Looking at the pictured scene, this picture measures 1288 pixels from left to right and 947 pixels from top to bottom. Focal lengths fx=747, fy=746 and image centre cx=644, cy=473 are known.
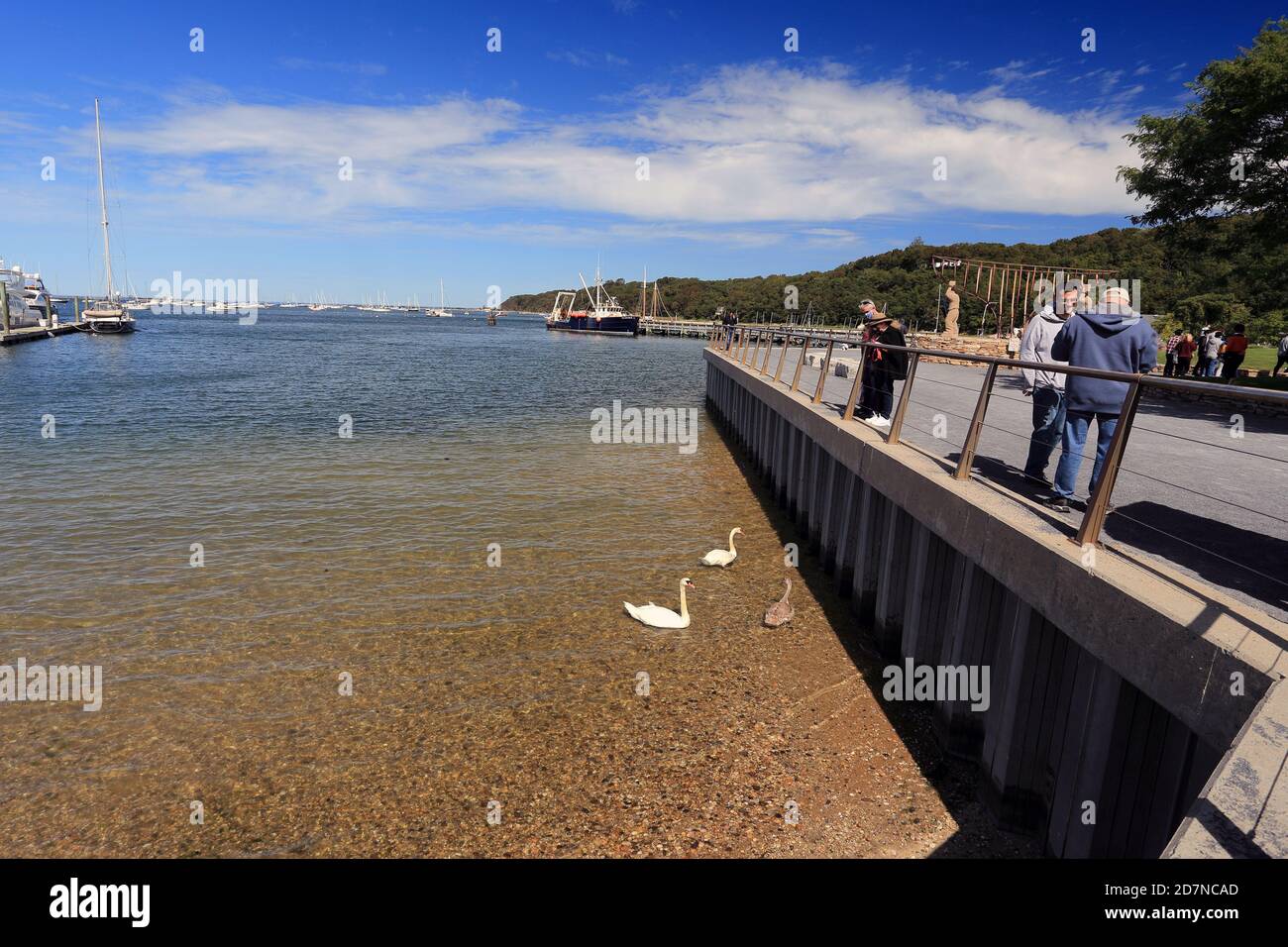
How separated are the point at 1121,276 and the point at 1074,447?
65365 mm

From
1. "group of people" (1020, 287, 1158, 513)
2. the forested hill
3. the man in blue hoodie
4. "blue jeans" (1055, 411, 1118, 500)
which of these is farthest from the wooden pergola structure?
"blue jeans" (1055, 411, 1118, 500)

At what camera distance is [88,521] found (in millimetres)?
13016

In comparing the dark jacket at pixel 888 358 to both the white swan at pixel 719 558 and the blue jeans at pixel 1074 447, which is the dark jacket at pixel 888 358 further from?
the blue jeans at pixel 1074 447

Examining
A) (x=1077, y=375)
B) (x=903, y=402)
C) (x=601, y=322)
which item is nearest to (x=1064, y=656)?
(x=1077, y=375)

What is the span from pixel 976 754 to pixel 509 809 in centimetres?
380

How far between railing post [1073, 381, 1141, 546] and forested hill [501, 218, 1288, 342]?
17.6 meters

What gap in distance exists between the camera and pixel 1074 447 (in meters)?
5.72

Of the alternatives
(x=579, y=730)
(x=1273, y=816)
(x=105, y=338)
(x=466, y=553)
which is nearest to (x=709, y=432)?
(x=466, y=553)

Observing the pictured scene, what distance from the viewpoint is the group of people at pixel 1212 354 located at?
56.8 ft

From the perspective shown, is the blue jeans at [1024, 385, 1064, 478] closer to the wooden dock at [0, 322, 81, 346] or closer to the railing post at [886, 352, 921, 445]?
the railing post at [886, 352, 921, 445]

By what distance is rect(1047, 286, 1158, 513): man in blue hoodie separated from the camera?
5625 millimetres

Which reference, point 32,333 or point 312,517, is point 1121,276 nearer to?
point 312,517

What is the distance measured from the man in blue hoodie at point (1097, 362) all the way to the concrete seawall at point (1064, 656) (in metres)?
0.55

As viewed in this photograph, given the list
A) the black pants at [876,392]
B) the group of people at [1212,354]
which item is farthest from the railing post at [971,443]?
the group of people at [1212,354]
